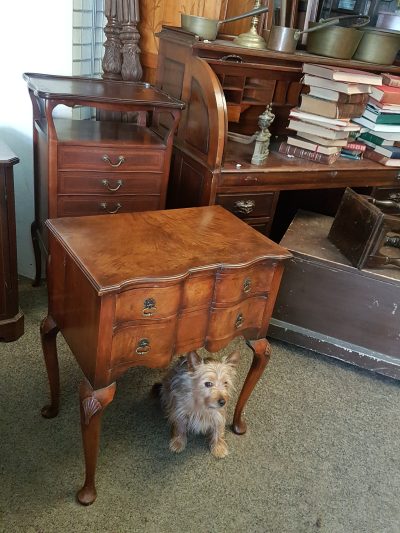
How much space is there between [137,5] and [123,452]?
1877 mm

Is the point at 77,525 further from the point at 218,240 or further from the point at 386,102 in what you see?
→ the point at 386,102

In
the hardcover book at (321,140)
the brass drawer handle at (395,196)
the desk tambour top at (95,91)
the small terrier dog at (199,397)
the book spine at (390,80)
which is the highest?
the book spine at (390,80)

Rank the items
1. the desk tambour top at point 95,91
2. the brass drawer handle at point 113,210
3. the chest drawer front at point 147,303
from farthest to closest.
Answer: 1. the brass drawer handle at point 113,210
2. the desk tambour top at point 95,91
3. the chest drawer front at point 147,303

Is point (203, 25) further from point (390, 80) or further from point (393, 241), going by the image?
point (393, 241)

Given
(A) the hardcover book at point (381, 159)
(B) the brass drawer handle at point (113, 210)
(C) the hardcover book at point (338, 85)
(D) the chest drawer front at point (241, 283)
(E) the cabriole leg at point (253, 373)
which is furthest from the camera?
(A) the hardcover book at point (381, 159)

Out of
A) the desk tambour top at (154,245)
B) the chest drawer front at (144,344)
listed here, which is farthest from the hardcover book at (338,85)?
the chest drawer front at (144,344)

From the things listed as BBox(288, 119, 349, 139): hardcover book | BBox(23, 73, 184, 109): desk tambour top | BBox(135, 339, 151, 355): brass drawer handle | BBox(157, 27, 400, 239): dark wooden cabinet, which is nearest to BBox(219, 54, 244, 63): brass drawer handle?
BBox(157, 27, 400, 239): dark wooden cabinet

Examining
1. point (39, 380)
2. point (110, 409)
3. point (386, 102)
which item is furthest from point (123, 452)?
point (386, 102)

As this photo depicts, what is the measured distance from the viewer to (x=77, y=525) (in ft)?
4.61

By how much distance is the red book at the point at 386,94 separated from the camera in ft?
7.14

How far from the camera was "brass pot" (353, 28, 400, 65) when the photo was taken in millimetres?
2227

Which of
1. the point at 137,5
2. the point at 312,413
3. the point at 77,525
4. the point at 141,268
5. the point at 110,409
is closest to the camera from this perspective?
the point at 141,268

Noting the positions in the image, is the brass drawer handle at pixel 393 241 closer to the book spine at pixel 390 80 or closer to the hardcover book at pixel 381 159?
the hardcover book at pixel 381 159

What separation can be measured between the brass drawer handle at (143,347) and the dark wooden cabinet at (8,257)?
0.88 metres
